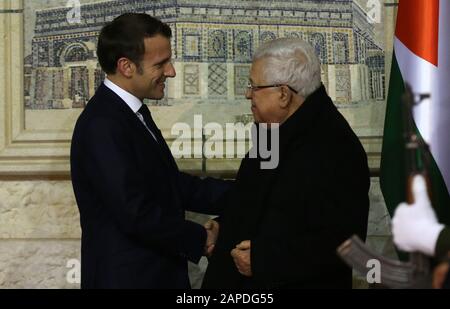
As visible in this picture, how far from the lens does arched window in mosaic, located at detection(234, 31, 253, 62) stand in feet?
15.9

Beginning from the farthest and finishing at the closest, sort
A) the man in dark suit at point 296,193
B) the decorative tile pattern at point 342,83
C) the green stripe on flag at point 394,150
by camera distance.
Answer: the decorative tile pattern at point 342,83 → the green stripe on flag at point 394,150 → the man in dark suit at point 296,193

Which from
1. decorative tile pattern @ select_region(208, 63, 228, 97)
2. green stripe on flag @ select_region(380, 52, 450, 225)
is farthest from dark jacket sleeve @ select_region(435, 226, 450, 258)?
decorative tile pattern @ select_region(208, 63, 228, 97)

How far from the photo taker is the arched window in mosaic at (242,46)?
4832mm

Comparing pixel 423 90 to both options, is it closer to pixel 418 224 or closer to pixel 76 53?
pixel 76 53

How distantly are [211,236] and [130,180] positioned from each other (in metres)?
0.48

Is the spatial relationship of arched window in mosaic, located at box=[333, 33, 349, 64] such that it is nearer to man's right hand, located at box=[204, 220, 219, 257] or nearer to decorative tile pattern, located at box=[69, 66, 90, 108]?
decorative tile pattern, located at box=[69, 66, 90, 108]

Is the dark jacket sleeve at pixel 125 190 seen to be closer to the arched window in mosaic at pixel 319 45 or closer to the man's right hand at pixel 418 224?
the man's right hand at pixel 418 224

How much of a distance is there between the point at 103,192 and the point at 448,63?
1.87m

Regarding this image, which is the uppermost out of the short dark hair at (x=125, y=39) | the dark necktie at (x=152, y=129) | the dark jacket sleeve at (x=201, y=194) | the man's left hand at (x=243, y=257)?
the short dark hair at (x=125, y=39)

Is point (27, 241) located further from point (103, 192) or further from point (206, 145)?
point (103, 192)

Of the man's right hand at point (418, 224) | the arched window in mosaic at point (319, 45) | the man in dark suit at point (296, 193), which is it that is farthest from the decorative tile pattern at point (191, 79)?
the man's right hand at point (418, 224)

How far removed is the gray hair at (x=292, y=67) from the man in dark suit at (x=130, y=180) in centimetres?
52

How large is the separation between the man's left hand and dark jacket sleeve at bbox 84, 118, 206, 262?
23 cm
